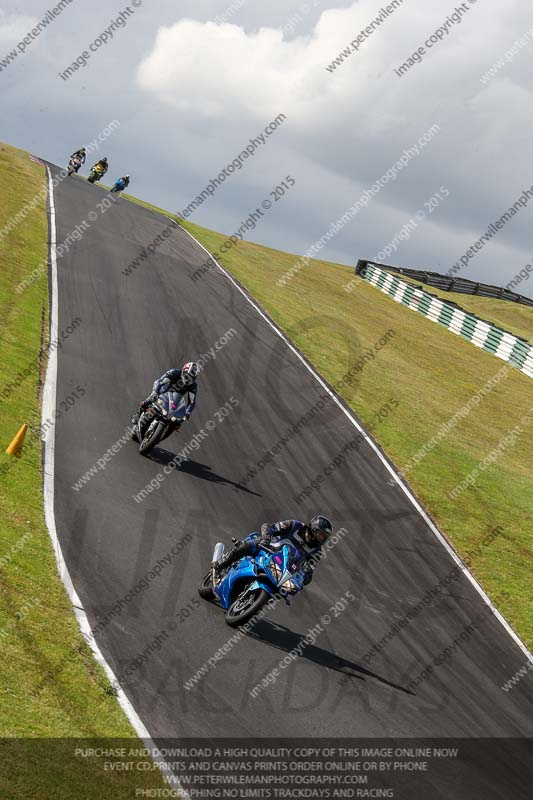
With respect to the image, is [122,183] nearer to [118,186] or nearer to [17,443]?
[118,186]

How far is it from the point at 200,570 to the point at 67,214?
30.0 metres

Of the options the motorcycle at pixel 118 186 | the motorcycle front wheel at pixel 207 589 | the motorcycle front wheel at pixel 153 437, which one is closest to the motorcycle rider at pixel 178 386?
the motorcycle front wheel at pixel 153 437

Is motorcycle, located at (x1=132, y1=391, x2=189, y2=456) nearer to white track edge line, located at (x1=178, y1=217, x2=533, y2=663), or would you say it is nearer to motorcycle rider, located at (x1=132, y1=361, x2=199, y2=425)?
motorcycle rider, located at (x1=132, y1=361, x2=199, y2=425)

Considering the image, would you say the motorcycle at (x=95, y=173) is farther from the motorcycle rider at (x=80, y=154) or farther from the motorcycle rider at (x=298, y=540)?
the motorcycle rider at (x=298, y=540)

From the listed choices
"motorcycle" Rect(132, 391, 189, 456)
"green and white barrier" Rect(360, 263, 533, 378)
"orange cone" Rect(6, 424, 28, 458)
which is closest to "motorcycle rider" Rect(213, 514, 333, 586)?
"orange cone" Rect(6, 424, 28, 458)

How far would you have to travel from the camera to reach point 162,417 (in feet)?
56.9

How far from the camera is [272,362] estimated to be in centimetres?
2892

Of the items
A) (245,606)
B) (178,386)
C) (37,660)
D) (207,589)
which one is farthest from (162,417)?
(37,660)

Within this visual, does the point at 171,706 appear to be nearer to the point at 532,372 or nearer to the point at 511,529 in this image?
the point at 511,529

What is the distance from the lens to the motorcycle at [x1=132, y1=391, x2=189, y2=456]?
17.3 metres

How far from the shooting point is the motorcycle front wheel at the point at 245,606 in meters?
11.9

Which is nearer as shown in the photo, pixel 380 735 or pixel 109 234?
pixel 380 735

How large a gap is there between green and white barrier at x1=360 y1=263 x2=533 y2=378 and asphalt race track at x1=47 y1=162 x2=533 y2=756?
55.2ft

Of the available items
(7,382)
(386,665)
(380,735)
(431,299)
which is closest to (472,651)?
(386,665)
